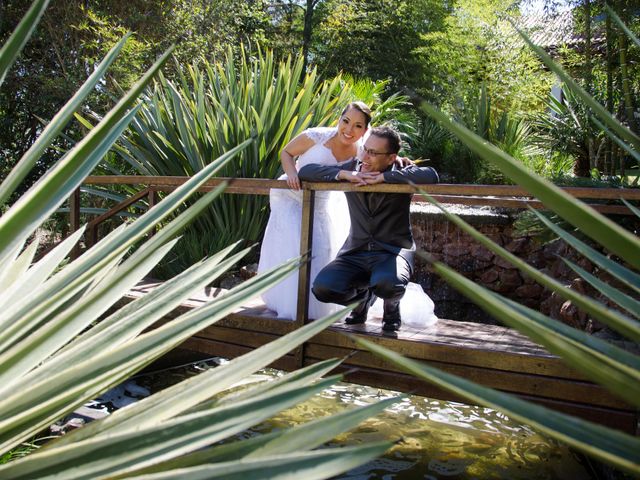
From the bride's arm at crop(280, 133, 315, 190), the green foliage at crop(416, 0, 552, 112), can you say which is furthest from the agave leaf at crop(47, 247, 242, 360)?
the green foliage at crop(416, 0, 552, 112)

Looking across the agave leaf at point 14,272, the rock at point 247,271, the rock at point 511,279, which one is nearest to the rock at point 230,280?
the rock at point 247,271

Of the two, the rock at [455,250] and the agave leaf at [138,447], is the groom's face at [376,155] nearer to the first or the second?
the agave leaf at [138,447]

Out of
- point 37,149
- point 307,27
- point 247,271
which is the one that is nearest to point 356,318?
point 37,149

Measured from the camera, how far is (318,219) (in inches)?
175

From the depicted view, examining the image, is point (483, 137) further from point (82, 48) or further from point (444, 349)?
point (444, 349)

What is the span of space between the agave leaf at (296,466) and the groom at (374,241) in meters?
3.04

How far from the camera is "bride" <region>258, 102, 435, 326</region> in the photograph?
4258 millimetres

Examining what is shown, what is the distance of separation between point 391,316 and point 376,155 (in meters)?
0.91

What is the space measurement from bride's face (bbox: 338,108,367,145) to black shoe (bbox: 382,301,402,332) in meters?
1.10

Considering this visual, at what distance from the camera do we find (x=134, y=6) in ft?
36.5

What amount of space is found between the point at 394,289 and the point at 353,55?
20.4m

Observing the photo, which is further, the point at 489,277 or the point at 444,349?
the point at 489,277

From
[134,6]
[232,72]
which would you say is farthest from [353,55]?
[232,72]

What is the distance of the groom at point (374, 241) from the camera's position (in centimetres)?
379
